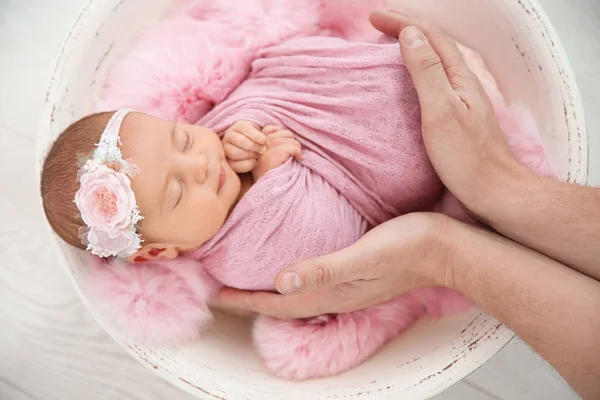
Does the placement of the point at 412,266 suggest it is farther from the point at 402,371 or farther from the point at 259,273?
the point at 259,273

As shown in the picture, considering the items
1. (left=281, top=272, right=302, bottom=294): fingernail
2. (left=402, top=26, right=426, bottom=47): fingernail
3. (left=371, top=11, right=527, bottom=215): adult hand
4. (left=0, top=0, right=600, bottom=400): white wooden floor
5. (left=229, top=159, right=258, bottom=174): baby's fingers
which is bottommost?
(left=0, top=0, right=600, bottom=400): white wooden floor

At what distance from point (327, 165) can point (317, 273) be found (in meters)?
0.28

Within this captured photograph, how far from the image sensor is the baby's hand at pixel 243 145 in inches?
40.8

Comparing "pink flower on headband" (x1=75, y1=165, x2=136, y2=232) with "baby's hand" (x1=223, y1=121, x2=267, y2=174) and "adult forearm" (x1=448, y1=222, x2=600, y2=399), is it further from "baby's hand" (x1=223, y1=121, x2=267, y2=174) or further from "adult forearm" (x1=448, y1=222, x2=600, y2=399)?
"adult forearm" (x1=448, y1=222, x2=600, y2=399)

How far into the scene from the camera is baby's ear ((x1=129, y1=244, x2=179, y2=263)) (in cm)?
95

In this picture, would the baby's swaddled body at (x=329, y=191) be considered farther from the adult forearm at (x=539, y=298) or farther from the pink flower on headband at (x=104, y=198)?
the pink flower on headband at (x=104, y=198)

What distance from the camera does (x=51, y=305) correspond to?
1.36 m

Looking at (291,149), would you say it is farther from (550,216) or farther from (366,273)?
(550,216)

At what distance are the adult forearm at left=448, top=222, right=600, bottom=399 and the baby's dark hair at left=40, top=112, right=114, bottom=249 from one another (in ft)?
2.17

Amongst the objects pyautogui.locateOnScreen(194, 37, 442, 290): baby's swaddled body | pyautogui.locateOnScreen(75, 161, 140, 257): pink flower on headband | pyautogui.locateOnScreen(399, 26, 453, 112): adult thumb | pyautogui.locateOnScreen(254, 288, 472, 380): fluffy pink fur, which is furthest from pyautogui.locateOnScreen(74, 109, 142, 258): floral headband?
pyautogui.locateOnScreen(399, 26, 453, 112): adult thumb

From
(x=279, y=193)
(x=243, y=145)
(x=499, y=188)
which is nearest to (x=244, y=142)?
(x=243, y=145)

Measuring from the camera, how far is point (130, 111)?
961mm

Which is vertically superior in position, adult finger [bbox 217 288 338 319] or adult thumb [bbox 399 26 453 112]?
adult thumb [bbox 399 26 453 112]

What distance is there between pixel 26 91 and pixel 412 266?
3.74 ft
